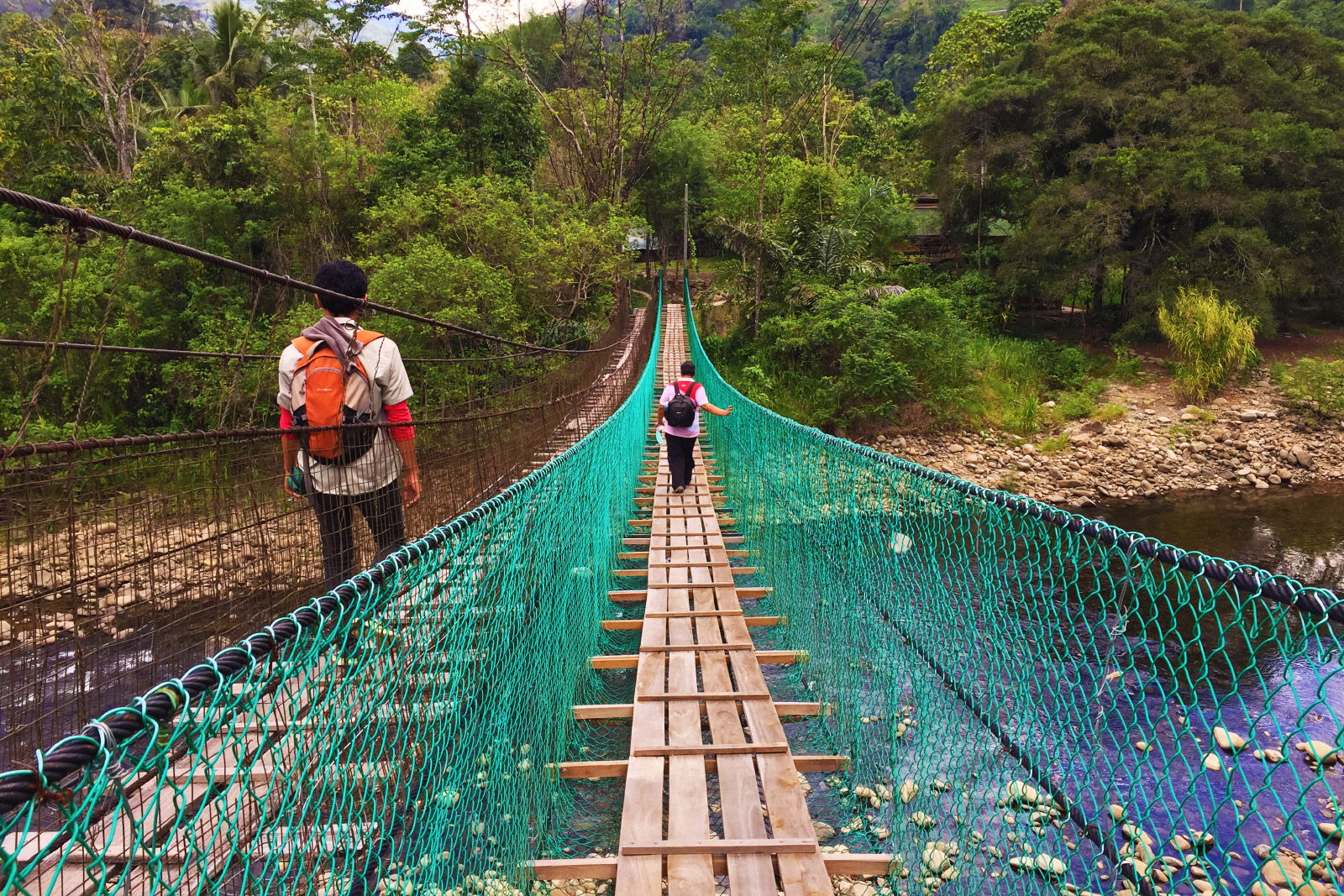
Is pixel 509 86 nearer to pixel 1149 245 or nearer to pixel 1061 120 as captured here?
pixel 1061 120

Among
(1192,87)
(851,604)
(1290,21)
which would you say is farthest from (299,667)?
(1290,21)

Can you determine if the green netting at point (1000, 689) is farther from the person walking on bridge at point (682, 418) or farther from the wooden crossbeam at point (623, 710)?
the person walking on bridge at point (682, 418)

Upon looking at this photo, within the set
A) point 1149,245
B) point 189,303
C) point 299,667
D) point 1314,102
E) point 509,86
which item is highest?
point 509,86

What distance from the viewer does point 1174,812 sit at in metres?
3.98

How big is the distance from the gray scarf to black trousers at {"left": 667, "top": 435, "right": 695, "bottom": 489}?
348cm

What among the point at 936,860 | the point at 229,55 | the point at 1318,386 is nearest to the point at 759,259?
the point at 1318,386

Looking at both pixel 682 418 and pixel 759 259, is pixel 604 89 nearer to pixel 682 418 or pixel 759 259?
pixel 759 259

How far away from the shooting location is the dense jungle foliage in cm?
1145

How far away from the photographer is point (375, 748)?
1620 mm

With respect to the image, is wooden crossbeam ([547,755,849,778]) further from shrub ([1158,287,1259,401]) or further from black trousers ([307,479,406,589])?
shrub ([1158,287,1259,401])

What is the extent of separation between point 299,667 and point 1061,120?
16.6 meters

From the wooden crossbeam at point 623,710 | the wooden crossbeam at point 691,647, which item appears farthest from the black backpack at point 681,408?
the wooden crossbeam at point 623,710

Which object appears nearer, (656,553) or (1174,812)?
(1174,812)

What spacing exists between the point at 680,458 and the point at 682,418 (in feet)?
1.62
